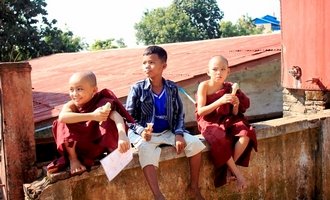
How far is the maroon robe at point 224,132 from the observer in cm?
397

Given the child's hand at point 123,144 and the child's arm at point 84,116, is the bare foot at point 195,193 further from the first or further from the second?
the child's arm at point 84,116

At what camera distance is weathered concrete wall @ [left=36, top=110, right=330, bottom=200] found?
11.5 feet

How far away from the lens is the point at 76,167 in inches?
129

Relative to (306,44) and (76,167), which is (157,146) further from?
(306,44)

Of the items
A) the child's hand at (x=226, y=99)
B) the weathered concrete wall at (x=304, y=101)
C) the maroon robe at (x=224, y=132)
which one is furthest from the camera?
→ the weathered concrete wall at (x=304, y=101)

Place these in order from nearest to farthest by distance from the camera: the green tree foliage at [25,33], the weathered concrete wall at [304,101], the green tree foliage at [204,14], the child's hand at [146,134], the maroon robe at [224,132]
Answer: the child's hand at [146,134] < the maroon robe at [224,132] < the weathered concrete wall at [304,101] < the green tree foliage at [25,33] < the green tree foliage at [204,14]

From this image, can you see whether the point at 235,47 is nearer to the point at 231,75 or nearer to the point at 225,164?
the point at 231,75

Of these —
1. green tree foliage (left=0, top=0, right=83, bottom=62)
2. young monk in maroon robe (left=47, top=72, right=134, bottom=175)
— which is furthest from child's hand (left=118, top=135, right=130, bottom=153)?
green tree foliage (left=0, top=0, right=83, bottom=62)

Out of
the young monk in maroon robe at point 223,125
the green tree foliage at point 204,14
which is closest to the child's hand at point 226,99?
the young monk in maroon robe at point 223,125

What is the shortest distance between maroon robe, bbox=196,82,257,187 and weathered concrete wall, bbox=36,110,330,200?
0.46 ft

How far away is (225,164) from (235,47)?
5784 mm

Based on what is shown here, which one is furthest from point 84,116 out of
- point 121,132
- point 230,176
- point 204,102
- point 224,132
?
point 230,176

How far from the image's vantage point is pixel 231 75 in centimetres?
773

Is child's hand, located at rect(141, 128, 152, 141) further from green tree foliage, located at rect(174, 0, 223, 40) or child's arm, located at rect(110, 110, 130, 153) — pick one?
green tree foliage, located at rect(174, 0, 223, 40)
